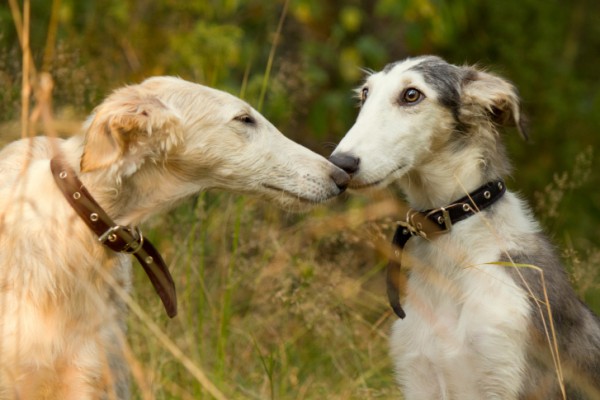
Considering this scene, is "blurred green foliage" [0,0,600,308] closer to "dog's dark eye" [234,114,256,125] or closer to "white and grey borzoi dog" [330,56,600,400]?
"white and grey borzoi dog" [330,56,600,400]

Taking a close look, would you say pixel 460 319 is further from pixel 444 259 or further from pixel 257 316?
pixel 257 316

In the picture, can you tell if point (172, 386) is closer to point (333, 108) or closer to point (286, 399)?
point (286, 399)

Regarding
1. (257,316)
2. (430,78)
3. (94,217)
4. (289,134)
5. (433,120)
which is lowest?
(289,134)

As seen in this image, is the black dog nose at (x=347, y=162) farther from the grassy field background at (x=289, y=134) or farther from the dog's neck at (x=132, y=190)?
the dog's neck at (x=132, y=190)

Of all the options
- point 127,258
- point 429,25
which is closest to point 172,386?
point 127,258

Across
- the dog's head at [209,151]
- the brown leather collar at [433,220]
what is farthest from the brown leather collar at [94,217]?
the brown leather collar at [433,220]

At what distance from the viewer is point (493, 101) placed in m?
4.67

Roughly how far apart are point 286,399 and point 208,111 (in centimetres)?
186

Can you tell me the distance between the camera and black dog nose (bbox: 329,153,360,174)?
444 cm

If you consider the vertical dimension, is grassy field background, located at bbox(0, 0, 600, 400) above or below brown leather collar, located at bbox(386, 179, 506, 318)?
below

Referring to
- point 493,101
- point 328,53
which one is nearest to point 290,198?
point 493,101

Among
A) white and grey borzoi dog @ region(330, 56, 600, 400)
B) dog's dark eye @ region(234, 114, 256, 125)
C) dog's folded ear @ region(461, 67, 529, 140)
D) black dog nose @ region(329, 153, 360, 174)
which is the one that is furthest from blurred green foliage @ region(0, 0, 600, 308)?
black dog nose @ region(329, 153, 360, 174)

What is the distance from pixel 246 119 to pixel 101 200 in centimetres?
79

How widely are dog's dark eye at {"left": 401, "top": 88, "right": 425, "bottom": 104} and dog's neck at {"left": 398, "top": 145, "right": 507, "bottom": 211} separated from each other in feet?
0.90
